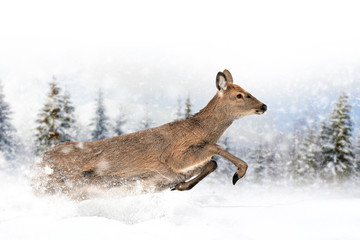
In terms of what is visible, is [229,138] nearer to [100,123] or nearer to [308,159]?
[308,159]

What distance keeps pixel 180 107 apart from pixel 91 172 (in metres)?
16.3

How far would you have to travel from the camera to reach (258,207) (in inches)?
251

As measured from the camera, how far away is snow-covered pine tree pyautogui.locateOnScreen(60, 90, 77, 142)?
1905cm

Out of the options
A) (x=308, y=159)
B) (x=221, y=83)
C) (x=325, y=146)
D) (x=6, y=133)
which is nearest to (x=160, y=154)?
(x=221, y=83)

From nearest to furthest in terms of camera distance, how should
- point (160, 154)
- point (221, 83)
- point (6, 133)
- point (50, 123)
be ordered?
point (160, 154) < point (221, 83) < point (50, 123) < point (6, 133)

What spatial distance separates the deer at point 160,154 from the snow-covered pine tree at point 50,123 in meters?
12.5

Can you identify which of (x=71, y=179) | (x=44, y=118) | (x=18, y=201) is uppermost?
(x=71, y=179)

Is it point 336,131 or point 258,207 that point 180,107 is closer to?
point 336,131

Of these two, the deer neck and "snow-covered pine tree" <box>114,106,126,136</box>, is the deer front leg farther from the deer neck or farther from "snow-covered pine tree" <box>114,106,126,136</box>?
Result: "snow-covered pine tree" <box>114,106,126,136</box>

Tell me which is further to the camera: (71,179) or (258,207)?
(71,179)

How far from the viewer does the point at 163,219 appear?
5.52m

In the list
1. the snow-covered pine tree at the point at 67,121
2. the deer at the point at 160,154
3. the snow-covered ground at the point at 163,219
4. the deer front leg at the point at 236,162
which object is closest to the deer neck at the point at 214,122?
the deer at the point at 160,154

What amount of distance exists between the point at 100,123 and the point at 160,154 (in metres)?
16.6

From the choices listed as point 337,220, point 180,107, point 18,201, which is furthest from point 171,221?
point 180,107
